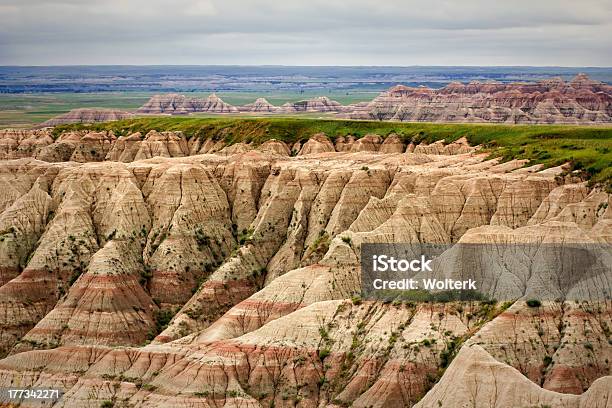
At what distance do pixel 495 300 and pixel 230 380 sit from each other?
72.2ft

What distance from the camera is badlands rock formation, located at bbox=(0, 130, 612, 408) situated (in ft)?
310

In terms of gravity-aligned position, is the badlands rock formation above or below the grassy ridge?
below

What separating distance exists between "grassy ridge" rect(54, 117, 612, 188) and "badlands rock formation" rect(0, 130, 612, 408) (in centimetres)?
306

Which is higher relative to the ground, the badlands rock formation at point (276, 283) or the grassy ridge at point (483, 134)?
the grassy ridge at point (483, 134)

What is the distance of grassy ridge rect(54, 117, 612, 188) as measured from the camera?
134 metres

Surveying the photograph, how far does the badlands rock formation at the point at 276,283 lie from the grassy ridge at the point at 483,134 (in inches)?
121

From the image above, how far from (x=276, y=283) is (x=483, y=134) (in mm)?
54580

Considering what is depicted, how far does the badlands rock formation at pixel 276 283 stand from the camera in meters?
94.6

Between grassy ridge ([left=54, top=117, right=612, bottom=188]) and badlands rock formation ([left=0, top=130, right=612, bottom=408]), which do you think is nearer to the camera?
badlands rock formation ([left=0, top=130, right=612, bottom=408])

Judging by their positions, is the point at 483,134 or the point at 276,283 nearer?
the point at 276,283

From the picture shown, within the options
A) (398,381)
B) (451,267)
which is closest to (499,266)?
(451,267)

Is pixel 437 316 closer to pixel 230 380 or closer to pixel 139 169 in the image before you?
pixel 230 380

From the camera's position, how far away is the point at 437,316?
332ft

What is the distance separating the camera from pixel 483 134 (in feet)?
548
